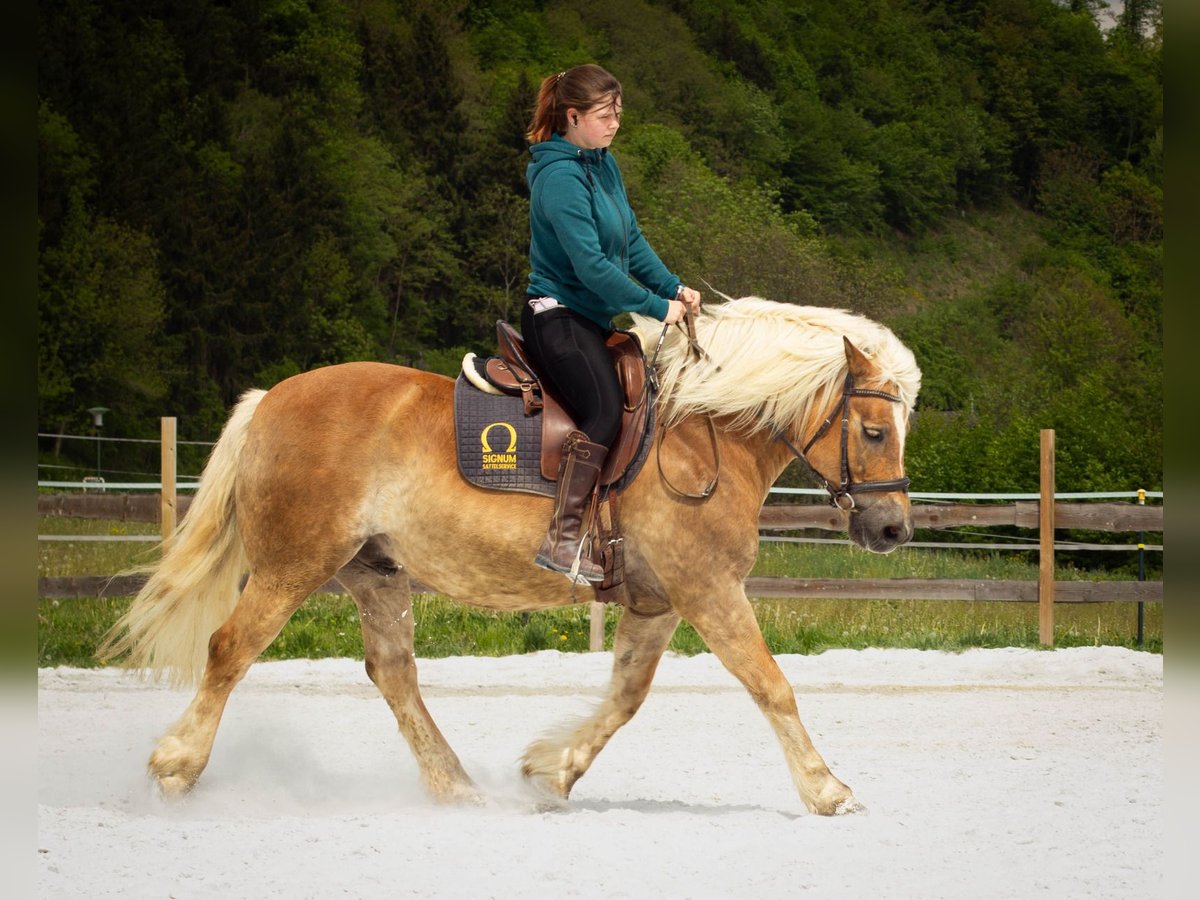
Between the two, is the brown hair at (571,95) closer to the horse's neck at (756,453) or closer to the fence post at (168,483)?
the horse's neck at (756,453)

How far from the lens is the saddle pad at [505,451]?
4.47m

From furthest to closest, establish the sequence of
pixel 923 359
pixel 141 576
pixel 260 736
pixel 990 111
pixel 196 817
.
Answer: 1. pixel 990 111
2. pixel 923 359
3. pixel 141 576
4. pixel 260 736
5. pixel 196 817

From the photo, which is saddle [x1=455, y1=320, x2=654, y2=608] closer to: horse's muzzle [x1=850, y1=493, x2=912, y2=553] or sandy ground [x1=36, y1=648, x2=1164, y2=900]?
horse's muzzle [x1=850, y1=493, x2=912, y2=553]

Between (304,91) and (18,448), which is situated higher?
(304,91)

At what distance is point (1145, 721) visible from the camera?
6602 mm

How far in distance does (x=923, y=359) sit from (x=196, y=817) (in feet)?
88.5

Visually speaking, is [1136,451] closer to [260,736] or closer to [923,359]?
[923,359]

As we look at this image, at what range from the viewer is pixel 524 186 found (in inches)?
1345

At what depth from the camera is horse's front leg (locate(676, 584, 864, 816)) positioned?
4.31 meters

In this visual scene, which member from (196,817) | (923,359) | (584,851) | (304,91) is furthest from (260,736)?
(304,91)

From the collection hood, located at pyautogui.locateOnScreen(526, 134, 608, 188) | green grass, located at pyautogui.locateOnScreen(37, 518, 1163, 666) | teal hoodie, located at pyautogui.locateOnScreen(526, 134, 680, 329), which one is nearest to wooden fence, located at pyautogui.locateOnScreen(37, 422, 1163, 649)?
green grass, located at pyautogui.locateOnScreen(37, 518, 1163, 666)

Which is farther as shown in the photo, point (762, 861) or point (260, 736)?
point (260, 736)

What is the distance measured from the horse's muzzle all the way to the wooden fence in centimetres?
475

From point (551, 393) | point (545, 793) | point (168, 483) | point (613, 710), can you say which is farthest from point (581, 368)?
point (168, 483)
